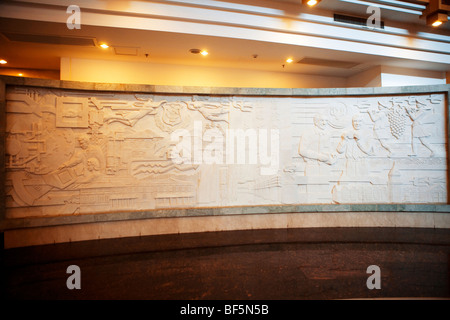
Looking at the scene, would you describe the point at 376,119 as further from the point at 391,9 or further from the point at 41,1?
the point at 41,1

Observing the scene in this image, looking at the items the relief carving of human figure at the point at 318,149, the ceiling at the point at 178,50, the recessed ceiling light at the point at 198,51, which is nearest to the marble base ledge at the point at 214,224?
the relief carving of human figure at the point at 318,149

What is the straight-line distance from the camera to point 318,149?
4582 millimetres

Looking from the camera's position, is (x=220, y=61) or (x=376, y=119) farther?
(x=220, y=61)

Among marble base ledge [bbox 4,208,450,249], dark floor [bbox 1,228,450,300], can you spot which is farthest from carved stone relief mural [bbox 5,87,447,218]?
dark floor [bbox 1,228,450,300]

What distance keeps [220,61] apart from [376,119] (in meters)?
3.48

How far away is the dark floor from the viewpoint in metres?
2.43

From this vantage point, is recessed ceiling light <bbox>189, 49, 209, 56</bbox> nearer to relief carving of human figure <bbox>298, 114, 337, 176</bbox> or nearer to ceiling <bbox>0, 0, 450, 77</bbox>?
ceiling <bbox>0, 0, 450, 77</bbox>

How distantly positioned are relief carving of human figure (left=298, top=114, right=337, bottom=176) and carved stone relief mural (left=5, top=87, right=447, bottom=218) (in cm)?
2

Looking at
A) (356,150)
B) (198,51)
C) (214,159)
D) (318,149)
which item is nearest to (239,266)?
(214,159)

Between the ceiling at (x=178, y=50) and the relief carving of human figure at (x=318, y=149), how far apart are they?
150cm

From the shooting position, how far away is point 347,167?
181 inches

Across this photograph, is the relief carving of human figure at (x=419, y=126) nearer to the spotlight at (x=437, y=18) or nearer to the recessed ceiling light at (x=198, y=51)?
the spotlight at (x=437, y=18)

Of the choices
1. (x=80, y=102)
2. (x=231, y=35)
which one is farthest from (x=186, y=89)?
(x=80, y=102)

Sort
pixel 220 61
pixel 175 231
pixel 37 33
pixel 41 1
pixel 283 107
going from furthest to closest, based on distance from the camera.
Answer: pixel 220 61 < pixel 283 107 < pixel 175 231 < pixel 37 33 < pixel 41 1
